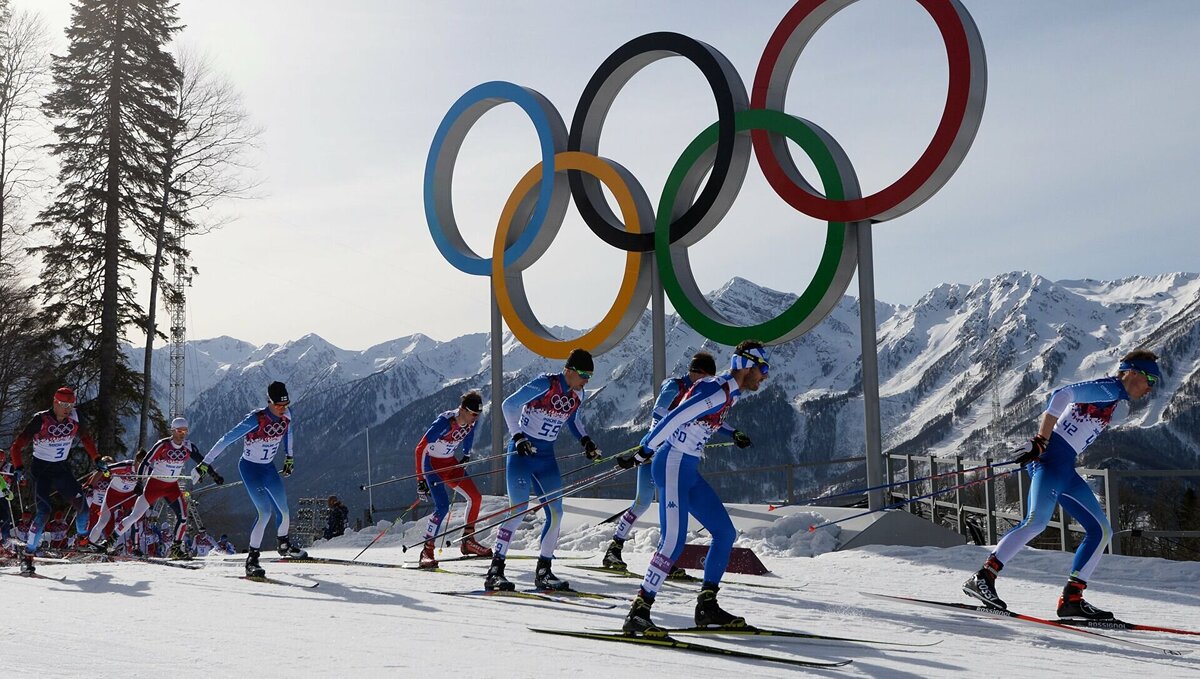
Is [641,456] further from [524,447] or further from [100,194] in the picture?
[100,194]

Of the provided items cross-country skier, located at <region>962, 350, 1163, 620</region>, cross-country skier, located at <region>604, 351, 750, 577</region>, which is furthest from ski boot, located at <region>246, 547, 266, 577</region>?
cross-country skier, located at <region>962, 350, 1163, 620</region>

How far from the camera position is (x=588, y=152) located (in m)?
19.0

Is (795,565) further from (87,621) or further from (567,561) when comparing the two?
(87,621)

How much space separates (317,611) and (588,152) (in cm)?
1281

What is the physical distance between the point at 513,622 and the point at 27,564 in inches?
268

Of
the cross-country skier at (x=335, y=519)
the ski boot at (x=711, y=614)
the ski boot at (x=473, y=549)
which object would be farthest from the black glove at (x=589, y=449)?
the cross-country skier at (x=335, y=519)

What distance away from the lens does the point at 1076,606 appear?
7.69m

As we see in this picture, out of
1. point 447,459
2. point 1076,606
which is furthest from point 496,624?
point 447,459

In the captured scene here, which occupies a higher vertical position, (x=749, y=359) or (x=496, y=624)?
(x=749, y=359)

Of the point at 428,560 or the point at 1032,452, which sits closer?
the point at 1032,452

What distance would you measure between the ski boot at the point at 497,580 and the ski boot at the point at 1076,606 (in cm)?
452

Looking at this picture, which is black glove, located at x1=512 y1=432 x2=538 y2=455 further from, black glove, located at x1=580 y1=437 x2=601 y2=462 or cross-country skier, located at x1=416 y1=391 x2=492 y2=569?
cross-country skier, located at x1=416 y1=391 x2=492 y2=569

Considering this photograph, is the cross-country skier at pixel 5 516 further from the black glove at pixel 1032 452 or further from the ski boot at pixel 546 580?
the black glove at pixel 1032 452

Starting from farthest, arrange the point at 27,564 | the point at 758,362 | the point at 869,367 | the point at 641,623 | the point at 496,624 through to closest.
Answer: the point at 869,367 < the point at 27,564 < the point at 758,362 < the point at 496,624 < the point at 641,623
